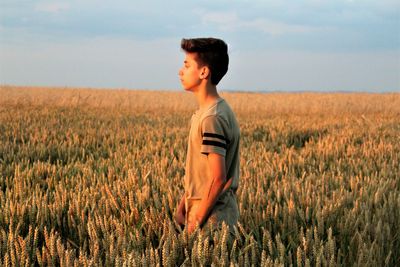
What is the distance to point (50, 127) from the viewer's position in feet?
32.2

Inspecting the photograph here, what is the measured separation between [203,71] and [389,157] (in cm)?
514

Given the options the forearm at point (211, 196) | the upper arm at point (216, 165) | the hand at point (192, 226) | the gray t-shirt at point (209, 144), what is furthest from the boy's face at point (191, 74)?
the hand at point (192, 226)

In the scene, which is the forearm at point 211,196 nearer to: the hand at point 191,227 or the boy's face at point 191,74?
the hand at point 191,227

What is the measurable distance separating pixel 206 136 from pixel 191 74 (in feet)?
1.11

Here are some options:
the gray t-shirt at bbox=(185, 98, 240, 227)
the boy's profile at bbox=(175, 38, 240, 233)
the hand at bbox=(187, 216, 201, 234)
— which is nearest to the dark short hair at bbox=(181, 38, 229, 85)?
the boy's profile at bbox=(175, 38, 240, 233)

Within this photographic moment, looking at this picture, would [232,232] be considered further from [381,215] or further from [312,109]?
[312,109]

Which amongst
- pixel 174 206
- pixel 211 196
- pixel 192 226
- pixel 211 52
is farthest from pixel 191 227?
pixel 174 206

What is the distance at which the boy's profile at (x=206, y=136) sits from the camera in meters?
2.17

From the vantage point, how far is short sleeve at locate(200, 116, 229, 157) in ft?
6.98

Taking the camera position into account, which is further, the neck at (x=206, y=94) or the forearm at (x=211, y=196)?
the neck at (x=206, y=94)

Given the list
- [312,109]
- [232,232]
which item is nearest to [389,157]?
[232,232]

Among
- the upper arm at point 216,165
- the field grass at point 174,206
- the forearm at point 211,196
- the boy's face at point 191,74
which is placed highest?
the boy's face at point 191,74

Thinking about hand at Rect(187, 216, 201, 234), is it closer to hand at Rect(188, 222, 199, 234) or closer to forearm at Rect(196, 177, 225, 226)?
hand at Rect(188, 222, 199, 234)

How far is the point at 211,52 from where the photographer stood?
7.46 ft
